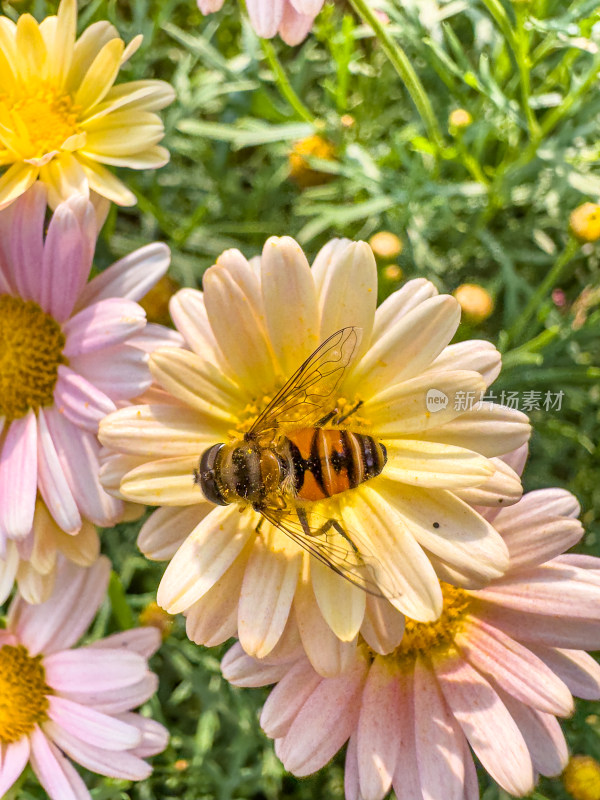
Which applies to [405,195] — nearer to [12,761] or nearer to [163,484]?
[163,484]

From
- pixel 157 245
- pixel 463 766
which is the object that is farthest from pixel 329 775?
pixel 157 245

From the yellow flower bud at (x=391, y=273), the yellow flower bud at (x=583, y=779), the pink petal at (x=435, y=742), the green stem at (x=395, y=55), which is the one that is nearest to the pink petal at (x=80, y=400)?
the yellow flower bud at (x=391, y=273)

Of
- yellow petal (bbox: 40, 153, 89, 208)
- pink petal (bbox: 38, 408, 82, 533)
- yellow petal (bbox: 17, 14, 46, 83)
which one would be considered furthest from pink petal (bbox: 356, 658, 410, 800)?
yellow petal (bbox: 17, 14, 46, 83)

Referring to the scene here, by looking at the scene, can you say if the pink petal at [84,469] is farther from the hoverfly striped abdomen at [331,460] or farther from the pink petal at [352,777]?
the pink petal at [352,777]

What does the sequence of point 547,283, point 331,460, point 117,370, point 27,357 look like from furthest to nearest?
point 547,283, point 27,357, point 117,370, point 331,460

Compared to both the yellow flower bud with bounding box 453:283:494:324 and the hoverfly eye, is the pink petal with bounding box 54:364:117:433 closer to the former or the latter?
the hoverfly eye

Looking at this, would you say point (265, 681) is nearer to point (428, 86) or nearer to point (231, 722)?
point (231, 722)

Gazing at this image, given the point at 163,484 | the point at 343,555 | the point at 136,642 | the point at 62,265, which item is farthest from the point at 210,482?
the point at 136,642
